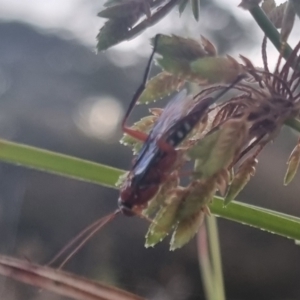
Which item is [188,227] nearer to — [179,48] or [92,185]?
[179,48]

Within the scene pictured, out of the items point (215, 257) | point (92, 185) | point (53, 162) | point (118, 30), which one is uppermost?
point (118, 30)

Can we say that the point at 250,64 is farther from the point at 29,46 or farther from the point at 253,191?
the point at 253,191

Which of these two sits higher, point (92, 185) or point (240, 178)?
point (240, 178)

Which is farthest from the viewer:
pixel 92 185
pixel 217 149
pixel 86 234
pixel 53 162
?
Result: pixel 92 185

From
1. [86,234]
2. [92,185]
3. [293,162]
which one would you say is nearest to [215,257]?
[86,234]

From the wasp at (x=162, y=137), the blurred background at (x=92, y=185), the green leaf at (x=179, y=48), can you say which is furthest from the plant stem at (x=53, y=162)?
the blurred background at (x=92, y=185)

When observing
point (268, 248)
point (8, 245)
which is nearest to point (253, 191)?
point (268, 248)

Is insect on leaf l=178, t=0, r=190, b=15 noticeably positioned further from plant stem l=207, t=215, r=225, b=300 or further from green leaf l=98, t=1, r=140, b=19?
plant stem l=207, t=215, r=225, b=300
